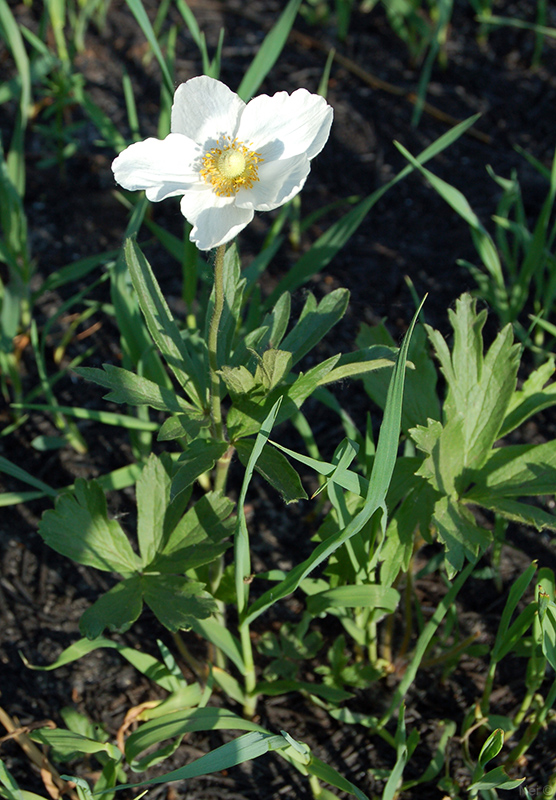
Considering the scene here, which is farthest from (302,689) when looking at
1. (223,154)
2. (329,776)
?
(223,154)

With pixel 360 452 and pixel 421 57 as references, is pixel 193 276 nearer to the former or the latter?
pixel 360 452

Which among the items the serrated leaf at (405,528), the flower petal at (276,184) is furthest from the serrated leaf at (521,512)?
the flower petal at (276,184)

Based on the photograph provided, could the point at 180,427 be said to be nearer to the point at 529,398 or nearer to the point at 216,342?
the point at 216,342

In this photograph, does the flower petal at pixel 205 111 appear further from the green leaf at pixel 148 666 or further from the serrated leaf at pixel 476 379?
the green leaf at pixel 148 666

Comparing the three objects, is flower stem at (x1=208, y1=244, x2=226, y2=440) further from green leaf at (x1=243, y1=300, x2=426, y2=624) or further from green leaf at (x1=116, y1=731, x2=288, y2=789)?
green leaf at (x1=116, y1=731, x2=288, y2=789)

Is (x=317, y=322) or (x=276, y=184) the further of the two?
(x=317, y=322)

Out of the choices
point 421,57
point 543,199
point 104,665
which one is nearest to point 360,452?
point 104,665

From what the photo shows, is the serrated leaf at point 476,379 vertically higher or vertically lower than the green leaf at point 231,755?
higher
